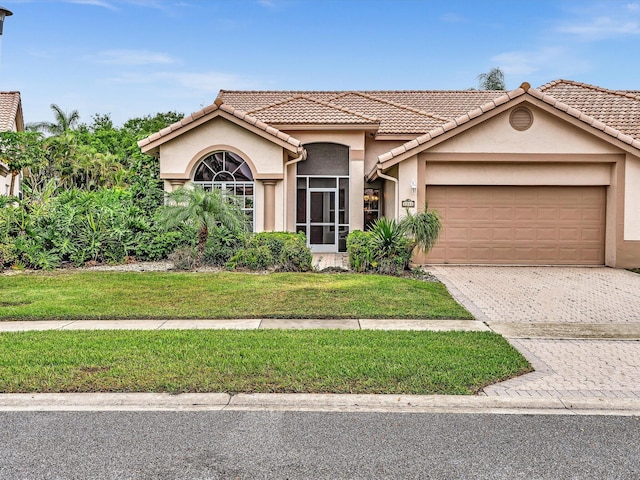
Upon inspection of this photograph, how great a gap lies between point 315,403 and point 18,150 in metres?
15.0

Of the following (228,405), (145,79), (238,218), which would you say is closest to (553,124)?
(238,218)

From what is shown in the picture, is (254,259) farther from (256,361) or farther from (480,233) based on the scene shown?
(256,361)

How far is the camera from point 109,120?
49312 mm

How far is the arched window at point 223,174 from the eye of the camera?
17.5m

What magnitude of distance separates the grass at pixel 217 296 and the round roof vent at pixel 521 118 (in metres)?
6.41

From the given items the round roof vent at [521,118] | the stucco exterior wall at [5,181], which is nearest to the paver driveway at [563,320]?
the round roof vent at [521,118]

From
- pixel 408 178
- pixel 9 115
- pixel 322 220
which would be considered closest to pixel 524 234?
pixel 408 178

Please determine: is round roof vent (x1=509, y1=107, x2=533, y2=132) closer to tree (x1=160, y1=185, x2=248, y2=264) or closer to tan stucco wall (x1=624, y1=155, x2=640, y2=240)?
tan stucco wall (x1=624, y1=155, x2=640, y2=240)

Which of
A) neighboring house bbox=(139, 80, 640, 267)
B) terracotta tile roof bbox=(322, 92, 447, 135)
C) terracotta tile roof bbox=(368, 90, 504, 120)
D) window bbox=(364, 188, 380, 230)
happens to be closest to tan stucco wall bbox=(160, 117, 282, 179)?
neighboring house bbox=(139, 80, 640, 267)

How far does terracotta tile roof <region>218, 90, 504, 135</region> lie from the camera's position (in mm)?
19547

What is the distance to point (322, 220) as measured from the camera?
776 inches

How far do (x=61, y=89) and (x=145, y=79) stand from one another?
30.9 feet

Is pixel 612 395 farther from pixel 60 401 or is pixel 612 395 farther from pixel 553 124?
pixel 553 124

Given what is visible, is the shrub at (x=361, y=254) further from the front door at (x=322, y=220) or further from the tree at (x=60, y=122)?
the tree at (x=60, y=122)
